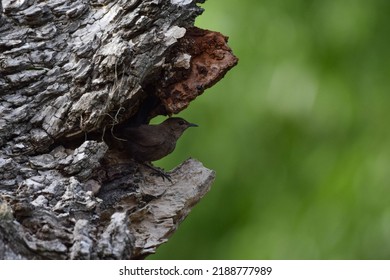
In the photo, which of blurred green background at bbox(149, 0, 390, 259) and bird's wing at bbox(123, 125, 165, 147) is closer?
bird's wing at bbox(123, 125, 165, 147)

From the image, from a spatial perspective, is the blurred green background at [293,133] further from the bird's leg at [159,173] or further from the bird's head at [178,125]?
the bird's leg at [159,173]

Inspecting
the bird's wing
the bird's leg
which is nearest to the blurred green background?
the bird's wing

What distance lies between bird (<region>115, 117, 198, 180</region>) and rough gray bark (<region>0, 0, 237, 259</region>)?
8 centimetres

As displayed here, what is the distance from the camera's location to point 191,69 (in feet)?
15.5

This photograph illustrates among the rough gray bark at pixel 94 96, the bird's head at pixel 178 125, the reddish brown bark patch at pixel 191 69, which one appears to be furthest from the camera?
the bird's head at pixel 178 125

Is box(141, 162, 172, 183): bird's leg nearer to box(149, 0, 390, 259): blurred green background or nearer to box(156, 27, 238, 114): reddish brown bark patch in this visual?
box(156, 27, 238, 114): reddish brown bark patch

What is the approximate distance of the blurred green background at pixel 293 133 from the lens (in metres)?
4.96

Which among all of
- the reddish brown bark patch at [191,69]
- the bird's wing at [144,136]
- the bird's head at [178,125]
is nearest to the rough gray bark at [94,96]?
the reddish brown bark patch at [191,69]

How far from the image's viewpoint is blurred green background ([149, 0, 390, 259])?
4.96 m

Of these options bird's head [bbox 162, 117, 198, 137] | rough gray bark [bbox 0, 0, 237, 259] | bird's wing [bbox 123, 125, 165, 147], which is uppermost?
rough gray bark [bbox 0, 0, 237, 259]

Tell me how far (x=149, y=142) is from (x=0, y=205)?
1559 mm

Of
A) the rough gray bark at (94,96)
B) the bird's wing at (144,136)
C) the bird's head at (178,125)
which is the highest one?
the rough gray bark at (94,96)
